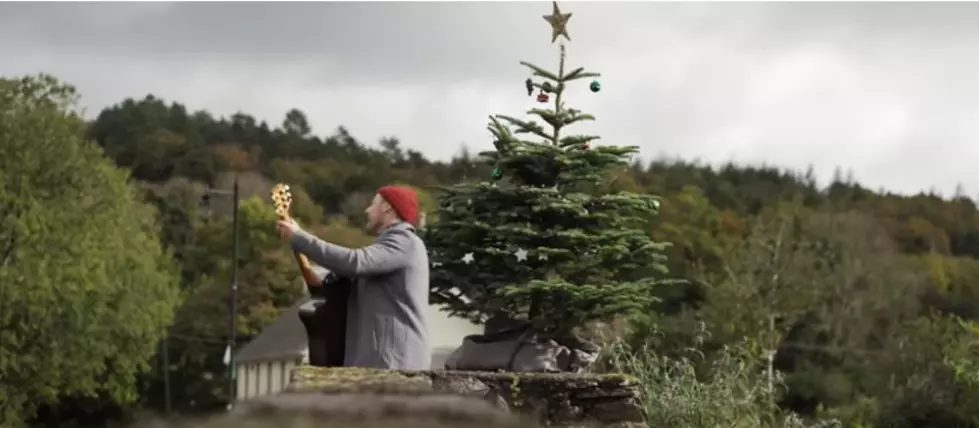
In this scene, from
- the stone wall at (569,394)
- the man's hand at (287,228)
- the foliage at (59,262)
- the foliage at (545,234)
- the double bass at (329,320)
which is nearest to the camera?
the man's hand at (287,228)

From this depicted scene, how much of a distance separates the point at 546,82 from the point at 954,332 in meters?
21.5

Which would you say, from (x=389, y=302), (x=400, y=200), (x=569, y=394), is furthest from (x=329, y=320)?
(x=569, y=394)

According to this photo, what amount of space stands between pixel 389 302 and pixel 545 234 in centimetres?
224

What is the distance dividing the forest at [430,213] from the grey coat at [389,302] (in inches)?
113

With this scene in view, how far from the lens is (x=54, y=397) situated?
42.0 metres

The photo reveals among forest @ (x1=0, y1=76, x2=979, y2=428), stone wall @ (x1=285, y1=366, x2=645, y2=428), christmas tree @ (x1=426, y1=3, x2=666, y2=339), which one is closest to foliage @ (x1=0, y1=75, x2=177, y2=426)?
forest @ (x1=0, y1=76, x2=979, y2=428)

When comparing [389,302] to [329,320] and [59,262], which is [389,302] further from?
[59,262]

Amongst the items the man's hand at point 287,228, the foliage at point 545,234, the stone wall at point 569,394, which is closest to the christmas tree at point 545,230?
the foliage at point 545,234

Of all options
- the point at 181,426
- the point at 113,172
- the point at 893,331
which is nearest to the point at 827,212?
the point at 893,331

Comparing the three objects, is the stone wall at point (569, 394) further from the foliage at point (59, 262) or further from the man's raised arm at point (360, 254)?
the foliage at point (59, 262)

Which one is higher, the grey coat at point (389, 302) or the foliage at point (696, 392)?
the grey coat at point (389, 302)

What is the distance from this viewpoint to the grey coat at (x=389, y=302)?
918cm

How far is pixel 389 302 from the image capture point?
9.45 m

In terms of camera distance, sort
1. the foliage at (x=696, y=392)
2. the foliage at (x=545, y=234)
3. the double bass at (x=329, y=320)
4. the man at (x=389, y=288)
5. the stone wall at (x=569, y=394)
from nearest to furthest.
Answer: the man at (x=389, y=288)
the stone wall at (x=569, y=394)
the double bass at (x=329, y=320)
the foliage at (x=545, y=234)
the foliage at (x=696, y=392)
